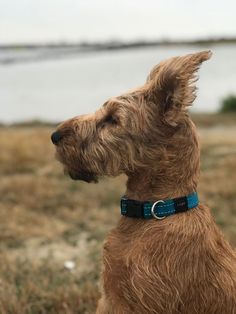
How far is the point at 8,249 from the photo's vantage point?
7086 mm

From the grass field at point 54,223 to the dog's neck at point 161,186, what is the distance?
1967 mm

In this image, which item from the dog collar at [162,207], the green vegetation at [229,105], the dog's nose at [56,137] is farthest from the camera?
the green vegetation at [229,105]

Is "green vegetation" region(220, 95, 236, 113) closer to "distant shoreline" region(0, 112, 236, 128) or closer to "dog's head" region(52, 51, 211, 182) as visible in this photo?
"distant shoreline" region(0, 112, 236, 128)

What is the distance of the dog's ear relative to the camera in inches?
123

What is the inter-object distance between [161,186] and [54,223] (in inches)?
194

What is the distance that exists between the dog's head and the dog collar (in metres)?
0.19

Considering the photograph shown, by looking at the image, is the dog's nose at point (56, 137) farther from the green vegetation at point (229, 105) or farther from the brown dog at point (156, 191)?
the green vegetation at point (229, 105)

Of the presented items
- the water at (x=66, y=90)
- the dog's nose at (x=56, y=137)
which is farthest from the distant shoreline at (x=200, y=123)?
the dog's nose at (x=56, y=137)

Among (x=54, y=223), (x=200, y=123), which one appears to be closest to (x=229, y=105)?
(x=200, y=123)

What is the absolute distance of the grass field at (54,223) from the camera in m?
5.16

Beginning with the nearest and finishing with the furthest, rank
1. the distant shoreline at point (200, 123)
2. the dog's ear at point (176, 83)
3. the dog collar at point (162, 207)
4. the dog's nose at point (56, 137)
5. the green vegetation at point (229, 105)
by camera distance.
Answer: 1. the dog's ear at point (176, 83)
2. the dog collar at point (162, 207)
3. the dog's nose at point (56, 137)
4. the distant shoreline at point (200, 123)
5. the green vegetation at point (229, 105)

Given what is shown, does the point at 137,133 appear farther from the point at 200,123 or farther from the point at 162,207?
the point at 200,123

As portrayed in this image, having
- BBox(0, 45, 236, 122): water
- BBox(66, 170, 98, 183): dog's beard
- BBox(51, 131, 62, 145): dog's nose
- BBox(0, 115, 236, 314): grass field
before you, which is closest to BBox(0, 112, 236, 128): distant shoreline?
BBox(0, 45, 236, 122): water

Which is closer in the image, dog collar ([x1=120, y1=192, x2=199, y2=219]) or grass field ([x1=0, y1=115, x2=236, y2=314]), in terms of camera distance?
dog collar ([x1=120, y1=192, x2=199, y2=219])
